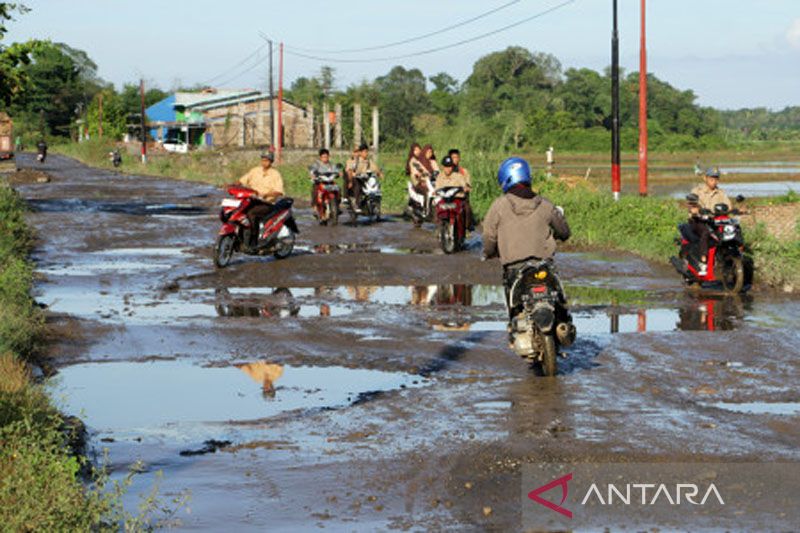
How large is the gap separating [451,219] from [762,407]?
12.0m

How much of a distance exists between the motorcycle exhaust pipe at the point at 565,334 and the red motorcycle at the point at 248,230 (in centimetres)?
916

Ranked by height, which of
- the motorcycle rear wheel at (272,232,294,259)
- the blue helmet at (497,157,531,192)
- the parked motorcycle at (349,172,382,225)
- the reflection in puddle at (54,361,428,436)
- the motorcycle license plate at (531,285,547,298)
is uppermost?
the blue helmet at (497,157,531,192)

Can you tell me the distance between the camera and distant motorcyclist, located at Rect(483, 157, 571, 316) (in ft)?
33.5

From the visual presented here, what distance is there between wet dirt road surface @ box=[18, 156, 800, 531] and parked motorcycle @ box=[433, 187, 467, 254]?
1835 mm

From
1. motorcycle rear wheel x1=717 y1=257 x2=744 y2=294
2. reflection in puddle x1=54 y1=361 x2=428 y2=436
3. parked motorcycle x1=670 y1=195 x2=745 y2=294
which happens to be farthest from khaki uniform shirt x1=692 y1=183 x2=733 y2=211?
reflection in puddle x1=54 y1=361 x2=428 y2=436

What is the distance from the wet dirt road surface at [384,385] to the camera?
22.1 feet

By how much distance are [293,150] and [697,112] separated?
1745 inches

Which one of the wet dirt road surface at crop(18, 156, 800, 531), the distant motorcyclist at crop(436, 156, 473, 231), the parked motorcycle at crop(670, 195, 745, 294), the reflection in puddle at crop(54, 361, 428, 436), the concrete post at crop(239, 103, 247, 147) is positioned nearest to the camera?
the wet dirt road surface at crop(18, 156, 800, 531)

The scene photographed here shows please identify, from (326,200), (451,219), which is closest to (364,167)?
(326,200)

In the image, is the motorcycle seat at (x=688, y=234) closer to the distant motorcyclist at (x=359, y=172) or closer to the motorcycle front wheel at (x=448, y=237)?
the motorcycle front wheel at (x=448, y=237)

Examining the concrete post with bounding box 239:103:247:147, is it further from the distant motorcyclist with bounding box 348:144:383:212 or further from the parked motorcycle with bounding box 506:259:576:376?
the parked motorcycle with bounding box 506:259:576:376

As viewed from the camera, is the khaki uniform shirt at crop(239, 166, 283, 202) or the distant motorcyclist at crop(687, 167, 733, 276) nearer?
the distant motorcyclist at crop(687, 167, 733, 276)

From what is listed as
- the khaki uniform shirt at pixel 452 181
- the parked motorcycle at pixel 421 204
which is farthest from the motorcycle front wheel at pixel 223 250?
the parked motorcycle at pixel 421 204

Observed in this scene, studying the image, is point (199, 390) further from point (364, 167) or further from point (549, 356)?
point (364, 167)
